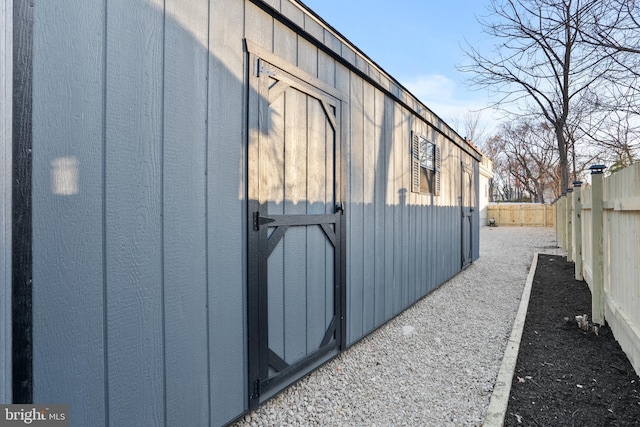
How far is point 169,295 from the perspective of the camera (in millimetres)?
1703

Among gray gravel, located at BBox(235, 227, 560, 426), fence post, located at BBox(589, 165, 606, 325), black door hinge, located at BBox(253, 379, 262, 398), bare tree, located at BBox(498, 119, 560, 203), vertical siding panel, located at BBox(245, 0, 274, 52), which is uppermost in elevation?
bare tree, located at BBox(498, 119, 560, 203)

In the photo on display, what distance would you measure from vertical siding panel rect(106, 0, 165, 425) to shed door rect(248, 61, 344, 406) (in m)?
0.60

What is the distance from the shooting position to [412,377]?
108 inches

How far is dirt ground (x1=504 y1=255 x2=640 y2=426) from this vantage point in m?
2.18

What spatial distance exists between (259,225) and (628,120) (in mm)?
7594

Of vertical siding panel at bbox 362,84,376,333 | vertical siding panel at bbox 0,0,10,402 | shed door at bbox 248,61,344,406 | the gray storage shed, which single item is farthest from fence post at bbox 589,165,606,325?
vertical siding panel at bbox 0,0,10,402

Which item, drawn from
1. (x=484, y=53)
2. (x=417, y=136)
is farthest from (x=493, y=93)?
(x=417, y=136)

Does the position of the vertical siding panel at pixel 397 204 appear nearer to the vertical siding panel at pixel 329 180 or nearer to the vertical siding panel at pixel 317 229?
the vertical siding panel at pixel 329 180

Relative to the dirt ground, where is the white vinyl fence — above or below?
above

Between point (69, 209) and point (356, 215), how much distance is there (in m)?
2.34

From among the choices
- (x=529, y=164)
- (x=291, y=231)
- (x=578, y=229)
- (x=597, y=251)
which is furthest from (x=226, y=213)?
(x=529, y=164)

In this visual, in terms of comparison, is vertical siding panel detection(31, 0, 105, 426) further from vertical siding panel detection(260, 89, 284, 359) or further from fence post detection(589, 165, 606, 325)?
fence post detection(589, 165, 606, 325)

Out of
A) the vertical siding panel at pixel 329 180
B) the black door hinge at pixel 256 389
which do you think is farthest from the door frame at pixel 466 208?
the black door hinge at pixel 256 389

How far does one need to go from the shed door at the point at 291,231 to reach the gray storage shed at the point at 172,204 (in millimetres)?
14
